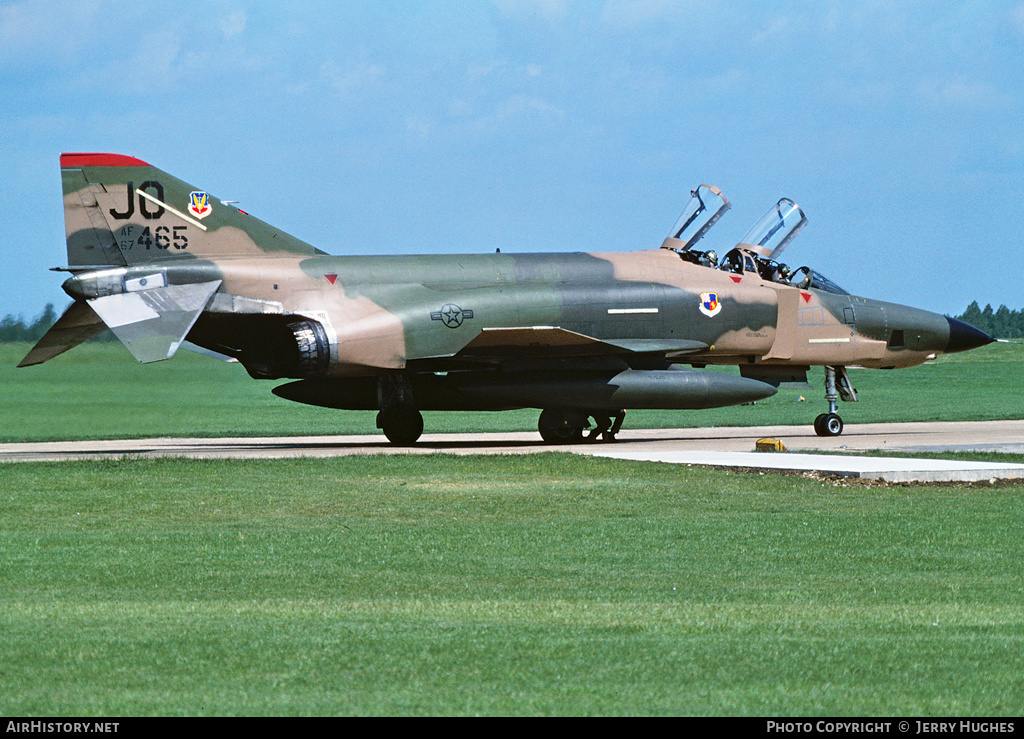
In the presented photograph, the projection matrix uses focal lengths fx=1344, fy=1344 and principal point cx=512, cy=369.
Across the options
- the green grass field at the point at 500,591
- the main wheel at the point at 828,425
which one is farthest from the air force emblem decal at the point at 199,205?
the main wheel at the point at 828,425

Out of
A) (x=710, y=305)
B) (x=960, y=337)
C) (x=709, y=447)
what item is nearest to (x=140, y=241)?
(x=709, y=447)

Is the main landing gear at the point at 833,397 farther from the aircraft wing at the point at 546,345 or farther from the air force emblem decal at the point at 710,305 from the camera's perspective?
the aircraft wing at the point at 546,345

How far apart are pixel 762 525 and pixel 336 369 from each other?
1214 centimetres

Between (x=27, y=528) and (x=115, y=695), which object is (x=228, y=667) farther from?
(x=27, y=528)

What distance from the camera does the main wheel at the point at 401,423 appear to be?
24.6 metres

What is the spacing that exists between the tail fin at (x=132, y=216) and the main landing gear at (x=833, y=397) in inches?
473

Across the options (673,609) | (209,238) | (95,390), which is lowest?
(673,609)

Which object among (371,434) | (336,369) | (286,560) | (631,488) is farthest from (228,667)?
(371,434)

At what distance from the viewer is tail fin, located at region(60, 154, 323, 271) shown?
2259cm

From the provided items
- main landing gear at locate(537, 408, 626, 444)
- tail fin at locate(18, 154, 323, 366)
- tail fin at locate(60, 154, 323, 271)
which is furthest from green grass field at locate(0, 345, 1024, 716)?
main landing gear at locate(537, 408, 626, 444)

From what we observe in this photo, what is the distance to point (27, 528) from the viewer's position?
12453mm

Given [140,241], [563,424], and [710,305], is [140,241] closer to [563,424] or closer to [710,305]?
[563,424]

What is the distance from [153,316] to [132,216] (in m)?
2.69

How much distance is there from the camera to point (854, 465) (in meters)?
17.2
